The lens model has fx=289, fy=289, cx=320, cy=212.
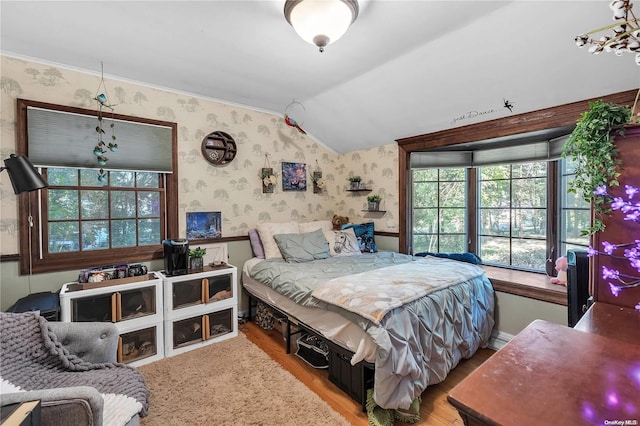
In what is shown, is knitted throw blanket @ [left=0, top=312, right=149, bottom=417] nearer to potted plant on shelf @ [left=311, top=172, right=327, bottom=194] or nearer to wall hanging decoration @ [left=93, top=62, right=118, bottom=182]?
wall hanging decoration @ [left=93, top=62, right=118, bottom=182]

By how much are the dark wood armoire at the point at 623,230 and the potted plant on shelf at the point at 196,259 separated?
276cm

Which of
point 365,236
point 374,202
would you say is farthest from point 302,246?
point 374,202

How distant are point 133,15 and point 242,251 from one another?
2.24 m

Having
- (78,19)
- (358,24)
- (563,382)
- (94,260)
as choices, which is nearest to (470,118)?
(358,24)

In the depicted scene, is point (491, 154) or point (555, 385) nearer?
point (555, 385)

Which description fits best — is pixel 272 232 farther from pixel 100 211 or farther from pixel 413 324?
pixel 413 324

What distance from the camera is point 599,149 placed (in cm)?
105

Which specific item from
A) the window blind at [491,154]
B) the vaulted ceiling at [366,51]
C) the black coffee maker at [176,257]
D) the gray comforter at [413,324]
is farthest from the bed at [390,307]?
the vaulted ceiling at [366,51]

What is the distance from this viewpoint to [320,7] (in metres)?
1.53

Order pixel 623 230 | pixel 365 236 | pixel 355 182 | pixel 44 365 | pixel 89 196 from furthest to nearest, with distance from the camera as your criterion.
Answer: pixel 355 182 → pixel 365 236 → pixel 89 196 → pixel 44 365 → pixel 623 230

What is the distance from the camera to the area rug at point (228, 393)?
1.73m

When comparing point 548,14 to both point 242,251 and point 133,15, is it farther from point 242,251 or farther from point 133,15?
point 242,251

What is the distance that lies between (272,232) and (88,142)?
1.81m

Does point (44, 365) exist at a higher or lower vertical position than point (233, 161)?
lower
